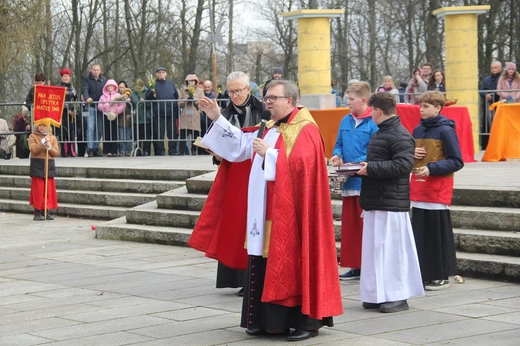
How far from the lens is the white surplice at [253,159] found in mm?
6898

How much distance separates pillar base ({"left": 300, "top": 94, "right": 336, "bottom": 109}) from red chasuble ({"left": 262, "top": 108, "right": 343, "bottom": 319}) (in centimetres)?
1180

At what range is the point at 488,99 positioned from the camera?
60.0 ft

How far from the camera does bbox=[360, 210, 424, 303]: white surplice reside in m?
7.76

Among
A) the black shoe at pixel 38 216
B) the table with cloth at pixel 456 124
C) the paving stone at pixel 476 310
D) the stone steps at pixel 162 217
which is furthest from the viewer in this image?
the table with cloth at pixel 456 124

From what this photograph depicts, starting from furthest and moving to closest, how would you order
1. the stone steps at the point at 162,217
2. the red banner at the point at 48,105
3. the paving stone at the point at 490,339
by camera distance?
the red banner at the point at 48,105
the stone steps at the point at 162,217
the paving stone at the point at 490,339

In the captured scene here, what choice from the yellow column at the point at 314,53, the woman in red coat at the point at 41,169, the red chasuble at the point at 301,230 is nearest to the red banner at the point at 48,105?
the woman in red coat at the point at 41,169

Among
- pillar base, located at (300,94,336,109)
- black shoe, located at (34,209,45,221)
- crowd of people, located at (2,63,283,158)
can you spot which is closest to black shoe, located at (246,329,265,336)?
black shoe, located at (34,209,45,221)

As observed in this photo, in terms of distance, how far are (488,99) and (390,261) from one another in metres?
11.2

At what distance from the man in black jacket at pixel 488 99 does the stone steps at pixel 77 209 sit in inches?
294

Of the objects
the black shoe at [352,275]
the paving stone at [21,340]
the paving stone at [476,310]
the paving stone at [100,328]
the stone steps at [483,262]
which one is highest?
the stone steps at [483,262]

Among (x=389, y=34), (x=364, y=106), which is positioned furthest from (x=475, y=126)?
(x=389, y=34)

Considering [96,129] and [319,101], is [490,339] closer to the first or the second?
[319,101]

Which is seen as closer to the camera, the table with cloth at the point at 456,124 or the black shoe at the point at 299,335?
the black shoe at the point at 299,335

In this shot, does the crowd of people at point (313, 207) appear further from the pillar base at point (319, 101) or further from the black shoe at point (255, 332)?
the pillar base at point (319, 101)
